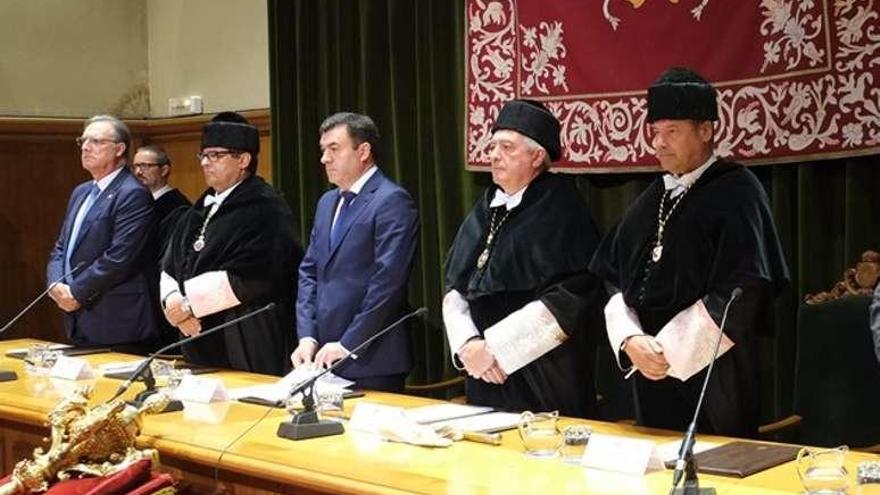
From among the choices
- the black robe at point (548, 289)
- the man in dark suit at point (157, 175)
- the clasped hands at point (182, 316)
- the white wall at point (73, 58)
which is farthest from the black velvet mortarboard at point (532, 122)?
the white wall at point (73, 58)

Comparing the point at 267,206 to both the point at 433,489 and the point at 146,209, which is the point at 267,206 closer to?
the point at 146,209

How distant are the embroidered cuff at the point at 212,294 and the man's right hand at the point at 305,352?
36cm

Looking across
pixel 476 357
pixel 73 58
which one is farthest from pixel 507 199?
pixel 73 58

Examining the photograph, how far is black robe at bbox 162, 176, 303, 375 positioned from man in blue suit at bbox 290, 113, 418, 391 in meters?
0.20

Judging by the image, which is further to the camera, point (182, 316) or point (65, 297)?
point (65, 297)

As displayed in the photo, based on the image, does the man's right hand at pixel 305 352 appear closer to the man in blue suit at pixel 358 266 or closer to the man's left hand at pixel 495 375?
the man in blue suit at pixel 358 266

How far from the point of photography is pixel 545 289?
3.62 meters

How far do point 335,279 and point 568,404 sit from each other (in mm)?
1029

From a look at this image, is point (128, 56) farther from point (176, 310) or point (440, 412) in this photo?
point (440, 412)

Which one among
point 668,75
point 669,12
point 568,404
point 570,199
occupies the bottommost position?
point 568,404

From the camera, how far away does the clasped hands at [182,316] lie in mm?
4492

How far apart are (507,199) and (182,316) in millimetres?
1372

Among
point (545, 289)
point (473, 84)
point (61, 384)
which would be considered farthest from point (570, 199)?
point (61, 384)

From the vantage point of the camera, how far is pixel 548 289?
142 inches
